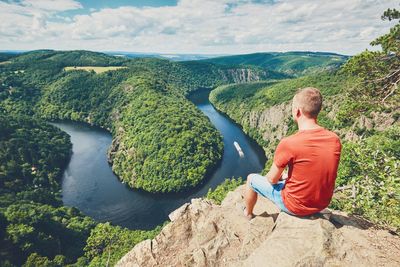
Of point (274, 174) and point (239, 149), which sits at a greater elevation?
point (274, 174)

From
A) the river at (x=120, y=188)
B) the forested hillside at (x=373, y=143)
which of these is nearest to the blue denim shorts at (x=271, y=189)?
the forested hillside at (x=373, y=143)

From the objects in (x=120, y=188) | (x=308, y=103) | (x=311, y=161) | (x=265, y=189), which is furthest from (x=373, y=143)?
(x=120, y=188)

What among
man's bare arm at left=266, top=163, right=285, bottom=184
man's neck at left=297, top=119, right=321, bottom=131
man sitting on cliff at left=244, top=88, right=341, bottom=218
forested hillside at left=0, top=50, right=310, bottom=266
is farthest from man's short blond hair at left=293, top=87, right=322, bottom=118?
forested hillside at left=0, top=50, right=310, bottom=266

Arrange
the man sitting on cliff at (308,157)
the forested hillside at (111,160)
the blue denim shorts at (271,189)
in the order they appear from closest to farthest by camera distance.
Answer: the man sitting on cliff at (308,157), the blue denim shorts at (271,189), the forested hillside at (111,160)

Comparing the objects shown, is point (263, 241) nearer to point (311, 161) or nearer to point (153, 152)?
point (311, 161)

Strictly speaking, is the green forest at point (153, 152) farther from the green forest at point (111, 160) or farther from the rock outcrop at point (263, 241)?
the rock outcrop at point (263, 241)

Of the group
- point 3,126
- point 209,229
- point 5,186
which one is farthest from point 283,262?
point 3,126

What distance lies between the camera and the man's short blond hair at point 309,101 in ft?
26.8

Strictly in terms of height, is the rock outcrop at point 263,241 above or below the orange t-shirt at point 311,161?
below

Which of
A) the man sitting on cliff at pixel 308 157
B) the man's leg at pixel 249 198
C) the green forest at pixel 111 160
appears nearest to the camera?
the man sitting on cliff at pixel 308 157

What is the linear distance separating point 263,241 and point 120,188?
102 metres

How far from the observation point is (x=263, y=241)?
422 inches

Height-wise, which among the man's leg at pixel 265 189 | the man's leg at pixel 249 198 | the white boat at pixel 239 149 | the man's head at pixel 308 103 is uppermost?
the man's head at pixel 308 103

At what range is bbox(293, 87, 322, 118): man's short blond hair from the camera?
818 centimetres
